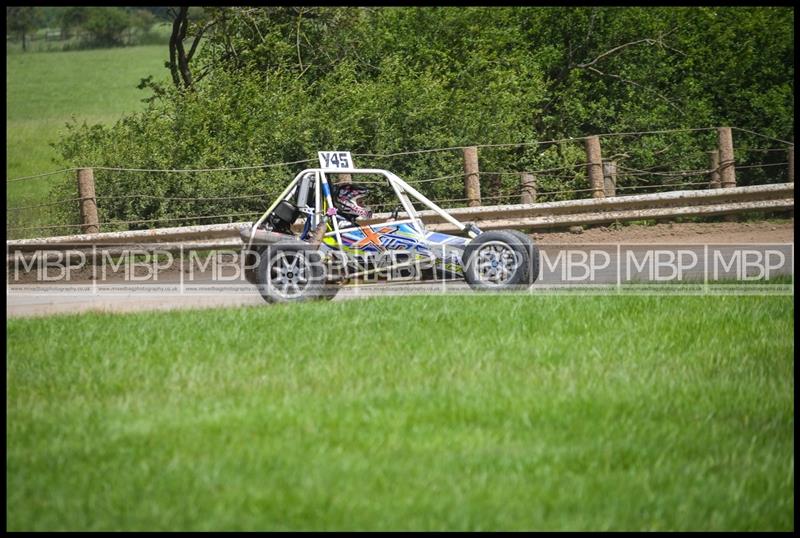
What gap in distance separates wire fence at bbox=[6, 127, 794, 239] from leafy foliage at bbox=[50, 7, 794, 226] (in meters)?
0.04

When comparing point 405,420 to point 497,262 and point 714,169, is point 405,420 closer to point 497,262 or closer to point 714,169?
point 497,262

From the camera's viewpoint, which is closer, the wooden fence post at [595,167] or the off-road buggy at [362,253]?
the off-road buggy at [362,253]

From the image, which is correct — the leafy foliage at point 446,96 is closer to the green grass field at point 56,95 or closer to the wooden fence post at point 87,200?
the wooden fence post at point 87,200

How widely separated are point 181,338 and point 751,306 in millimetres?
5221

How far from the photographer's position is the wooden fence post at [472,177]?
66.1 feet

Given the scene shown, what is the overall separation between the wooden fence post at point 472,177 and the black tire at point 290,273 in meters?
8.31

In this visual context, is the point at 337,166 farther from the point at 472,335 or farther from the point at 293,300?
the point at 472,335

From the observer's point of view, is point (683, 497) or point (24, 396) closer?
point (683, 497)

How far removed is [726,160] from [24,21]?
60236mm

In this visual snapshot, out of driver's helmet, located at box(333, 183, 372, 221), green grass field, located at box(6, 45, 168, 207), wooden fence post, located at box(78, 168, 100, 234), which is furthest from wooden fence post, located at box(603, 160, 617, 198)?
green grass field, located at box(6, 45, 168, 207)

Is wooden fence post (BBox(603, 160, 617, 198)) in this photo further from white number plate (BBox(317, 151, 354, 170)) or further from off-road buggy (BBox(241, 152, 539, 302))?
white number plate (BBox(317, 151, 354, 170))

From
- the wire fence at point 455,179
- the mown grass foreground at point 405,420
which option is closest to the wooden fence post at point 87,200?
the wire fence at point 455,179

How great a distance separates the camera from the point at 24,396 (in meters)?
7.99

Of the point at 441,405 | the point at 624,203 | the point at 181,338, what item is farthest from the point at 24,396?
the point at 624,203
